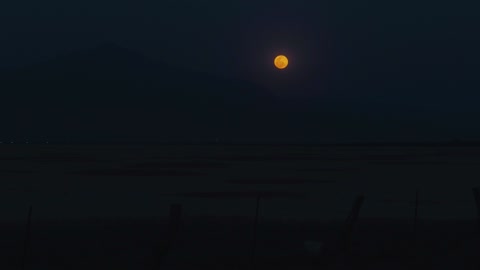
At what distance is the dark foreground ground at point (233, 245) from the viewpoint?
17156mm

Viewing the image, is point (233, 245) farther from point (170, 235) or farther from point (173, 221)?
point (170, 235)

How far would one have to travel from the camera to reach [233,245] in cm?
2052

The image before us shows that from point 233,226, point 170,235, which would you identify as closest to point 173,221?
point 170,235

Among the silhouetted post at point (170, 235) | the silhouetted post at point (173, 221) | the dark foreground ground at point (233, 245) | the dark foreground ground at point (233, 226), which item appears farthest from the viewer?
the dark foreground ground at point (233, 226)

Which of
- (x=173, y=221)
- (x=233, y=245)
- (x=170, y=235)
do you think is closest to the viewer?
(x=170, y=235)

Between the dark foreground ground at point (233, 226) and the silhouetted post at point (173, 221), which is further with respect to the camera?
the dark foreground ground at point (233, 226)

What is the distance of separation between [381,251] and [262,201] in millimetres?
15723

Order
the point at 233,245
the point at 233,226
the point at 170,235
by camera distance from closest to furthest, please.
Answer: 1. the point at 170,235
2. the point at 233,245
3. the point at 233,226

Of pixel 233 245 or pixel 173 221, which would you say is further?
pixel 233 245

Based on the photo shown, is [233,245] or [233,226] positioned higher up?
[233,226]

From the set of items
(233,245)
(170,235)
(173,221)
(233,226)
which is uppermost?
(233,226)

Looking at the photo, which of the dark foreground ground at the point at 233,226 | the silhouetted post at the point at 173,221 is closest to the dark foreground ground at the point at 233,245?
A: the dark foreground ground at the point at 233,226

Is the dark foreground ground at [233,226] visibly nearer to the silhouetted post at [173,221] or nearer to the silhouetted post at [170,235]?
the silhouetted post at [170,235]

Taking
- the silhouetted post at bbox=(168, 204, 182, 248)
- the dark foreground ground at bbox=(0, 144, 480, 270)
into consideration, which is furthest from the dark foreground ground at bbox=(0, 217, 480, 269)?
the silhouetted post at bbox=(168, 204, 182, 248)
